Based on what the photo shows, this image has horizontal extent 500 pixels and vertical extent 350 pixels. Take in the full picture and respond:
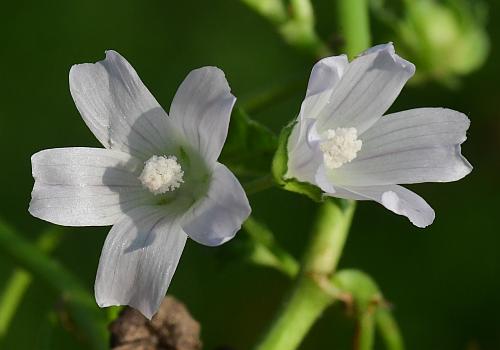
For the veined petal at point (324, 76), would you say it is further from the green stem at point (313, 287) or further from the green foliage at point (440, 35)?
the green foliage at point (440, 35)

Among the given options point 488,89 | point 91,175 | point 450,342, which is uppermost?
point 91,175

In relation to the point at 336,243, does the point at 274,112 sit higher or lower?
lower

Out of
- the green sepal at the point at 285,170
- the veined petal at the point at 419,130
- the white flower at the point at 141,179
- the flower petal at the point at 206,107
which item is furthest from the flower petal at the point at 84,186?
the veined petal at the point at 419,130

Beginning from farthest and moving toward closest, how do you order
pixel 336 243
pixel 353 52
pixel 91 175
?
pixel 353 52 < pixel 336 243 < pixel 91 175

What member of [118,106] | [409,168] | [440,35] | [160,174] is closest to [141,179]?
[160,174]

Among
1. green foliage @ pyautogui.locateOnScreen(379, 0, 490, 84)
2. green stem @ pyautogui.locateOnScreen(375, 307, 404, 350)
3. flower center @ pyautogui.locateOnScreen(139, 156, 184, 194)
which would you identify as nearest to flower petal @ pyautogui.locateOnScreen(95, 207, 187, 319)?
flower center @ pyautogui.locateOnScreen(139, 156, 184, 194)

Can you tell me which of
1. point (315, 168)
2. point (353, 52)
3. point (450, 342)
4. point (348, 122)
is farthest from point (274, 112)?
point (315, 168)

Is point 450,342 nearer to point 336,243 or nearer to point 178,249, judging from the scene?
point 336,243
